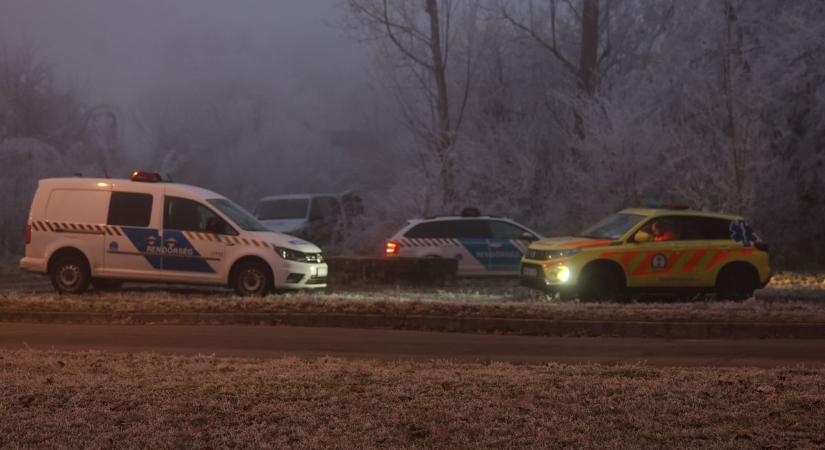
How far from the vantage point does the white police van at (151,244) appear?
57.8 ft

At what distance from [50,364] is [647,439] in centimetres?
583

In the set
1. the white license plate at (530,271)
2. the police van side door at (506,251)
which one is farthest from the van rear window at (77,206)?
the police van side door at (506,251)

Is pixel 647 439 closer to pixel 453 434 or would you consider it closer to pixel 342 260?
pixel 453 434

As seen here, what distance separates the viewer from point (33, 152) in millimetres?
34156

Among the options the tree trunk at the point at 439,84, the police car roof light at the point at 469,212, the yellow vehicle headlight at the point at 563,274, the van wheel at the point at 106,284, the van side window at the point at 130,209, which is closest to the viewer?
the yellow vehicle headlight at the point at 563,274

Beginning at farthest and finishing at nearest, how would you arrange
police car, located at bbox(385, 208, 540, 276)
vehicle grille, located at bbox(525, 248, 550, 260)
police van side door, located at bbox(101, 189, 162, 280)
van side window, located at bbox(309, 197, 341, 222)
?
van side window, located at bbox(309, 197, 341, 222)
police car, located at bbox(385, 208, 540, 276)
police van side door, located at bbox(101, 189, 162, 280)
vehicle grille, located at bbox(525, 248, 550, 260)

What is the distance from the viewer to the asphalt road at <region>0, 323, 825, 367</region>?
1120cm

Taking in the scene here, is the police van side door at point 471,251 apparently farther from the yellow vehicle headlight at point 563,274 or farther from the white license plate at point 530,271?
the yellow vehicle headlight at point 563,274

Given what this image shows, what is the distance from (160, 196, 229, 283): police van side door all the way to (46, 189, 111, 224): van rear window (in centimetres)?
116

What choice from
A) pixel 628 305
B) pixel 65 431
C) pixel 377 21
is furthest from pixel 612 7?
pixel 65 431

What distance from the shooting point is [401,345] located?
12289 millimetres

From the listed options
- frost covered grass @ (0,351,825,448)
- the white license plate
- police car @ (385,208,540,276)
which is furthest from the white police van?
frost covered grass @ (0,351,825,448)

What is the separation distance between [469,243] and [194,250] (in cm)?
655

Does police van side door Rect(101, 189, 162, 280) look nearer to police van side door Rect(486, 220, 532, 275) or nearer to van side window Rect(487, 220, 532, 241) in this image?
police van side door Rect(486, 220, 532, 275)
